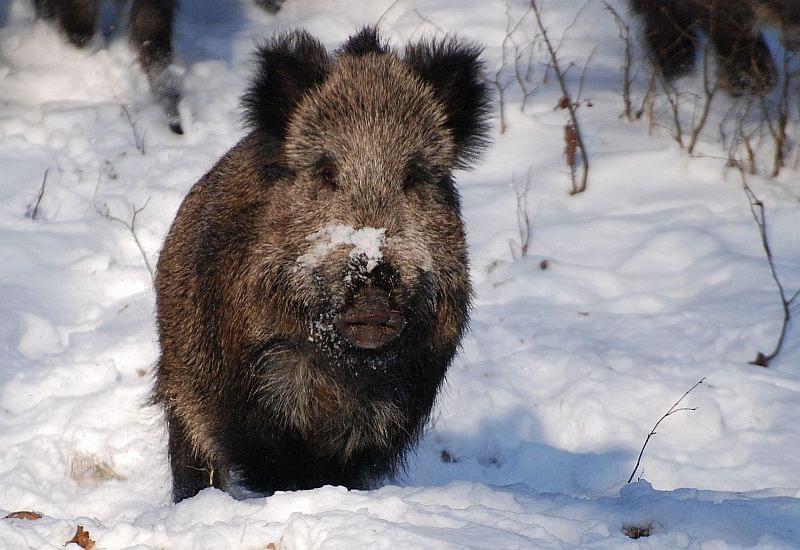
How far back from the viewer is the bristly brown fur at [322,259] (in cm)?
339

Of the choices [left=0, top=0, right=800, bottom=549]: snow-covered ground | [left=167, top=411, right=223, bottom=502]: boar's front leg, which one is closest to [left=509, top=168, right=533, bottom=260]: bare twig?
[left=0, top=0, right=800, bottom=549]: snow-covered ground

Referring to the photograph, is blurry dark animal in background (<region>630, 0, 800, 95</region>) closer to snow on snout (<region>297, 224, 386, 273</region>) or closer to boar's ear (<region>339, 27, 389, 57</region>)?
boar's ear (<region>339, 27, 389, 57</region>)

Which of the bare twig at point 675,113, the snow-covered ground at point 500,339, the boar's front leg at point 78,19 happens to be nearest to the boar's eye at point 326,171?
the snow-covered ground at point 500,339

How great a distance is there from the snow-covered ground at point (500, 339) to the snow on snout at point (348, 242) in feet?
2.21

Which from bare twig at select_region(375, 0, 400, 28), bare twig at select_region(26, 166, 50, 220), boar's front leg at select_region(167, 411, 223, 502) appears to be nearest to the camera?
boar's front leg at select_region(167, 411, 223, 502)

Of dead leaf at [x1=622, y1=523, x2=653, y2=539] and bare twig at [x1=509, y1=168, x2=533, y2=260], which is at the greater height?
dead leaf at [x1=622, y1=523, x2=653, y2=539]

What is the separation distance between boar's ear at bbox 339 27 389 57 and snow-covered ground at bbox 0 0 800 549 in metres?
1.02

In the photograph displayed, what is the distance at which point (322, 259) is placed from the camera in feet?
10.7

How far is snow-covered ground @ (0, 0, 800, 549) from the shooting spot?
107 inches

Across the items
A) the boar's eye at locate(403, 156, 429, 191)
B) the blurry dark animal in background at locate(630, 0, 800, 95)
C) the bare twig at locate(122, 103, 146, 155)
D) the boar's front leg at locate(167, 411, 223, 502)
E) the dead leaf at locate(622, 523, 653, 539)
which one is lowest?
the bare twig at locate(122, 103, 146, 155)

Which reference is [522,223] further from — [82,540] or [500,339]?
[82,540]

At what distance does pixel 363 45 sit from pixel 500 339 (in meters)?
2.10

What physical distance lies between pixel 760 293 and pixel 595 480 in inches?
67.2

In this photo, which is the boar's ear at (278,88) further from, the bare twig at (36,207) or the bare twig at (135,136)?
the bare twig at (135,136)
